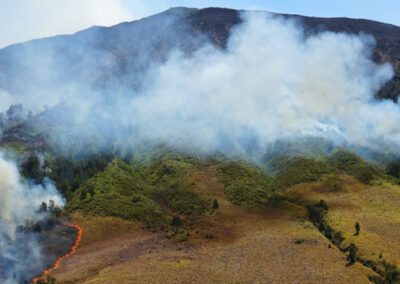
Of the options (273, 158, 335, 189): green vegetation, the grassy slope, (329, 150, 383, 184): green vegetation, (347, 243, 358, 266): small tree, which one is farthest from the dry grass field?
(273, 158, 335, 189): green vegetation

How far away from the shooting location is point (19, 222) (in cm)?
5809

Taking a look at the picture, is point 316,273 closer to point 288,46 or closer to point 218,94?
point 218,94

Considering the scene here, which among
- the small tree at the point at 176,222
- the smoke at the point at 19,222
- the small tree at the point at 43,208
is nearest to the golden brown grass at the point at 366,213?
the small tree at the point at 176,222

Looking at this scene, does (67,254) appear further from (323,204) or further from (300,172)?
(300,172)

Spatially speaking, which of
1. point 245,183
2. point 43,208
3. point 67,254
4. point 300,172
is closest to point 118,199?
point 43,208

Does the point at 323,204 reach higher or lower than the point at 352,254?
higher

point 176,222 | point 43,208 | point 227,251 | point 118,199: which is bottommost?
point 176,222

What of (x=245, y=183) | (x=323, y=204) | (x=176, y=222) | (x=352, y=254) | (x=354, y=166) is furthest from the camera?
(x=354, y=166)

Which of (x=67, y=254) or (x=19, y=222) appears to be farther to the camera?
(x=19, y=222)

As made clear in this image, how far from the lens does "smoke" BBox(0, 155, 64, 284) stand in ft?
140

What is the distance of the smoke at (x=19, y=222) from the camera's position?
4259 centimetres

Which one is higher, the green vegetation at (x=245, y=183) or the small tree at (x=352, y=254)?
the green vegetation at (x=245, y=183)

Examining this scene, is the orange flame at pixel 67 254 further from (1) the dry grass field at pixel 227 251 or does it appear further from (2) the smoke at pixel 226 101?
(2) the smoke at pixel 226 101

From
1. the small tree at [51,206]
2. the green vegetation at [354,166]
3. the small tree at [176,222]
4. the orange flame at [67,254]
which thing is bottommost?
the small tree at [176,222]
